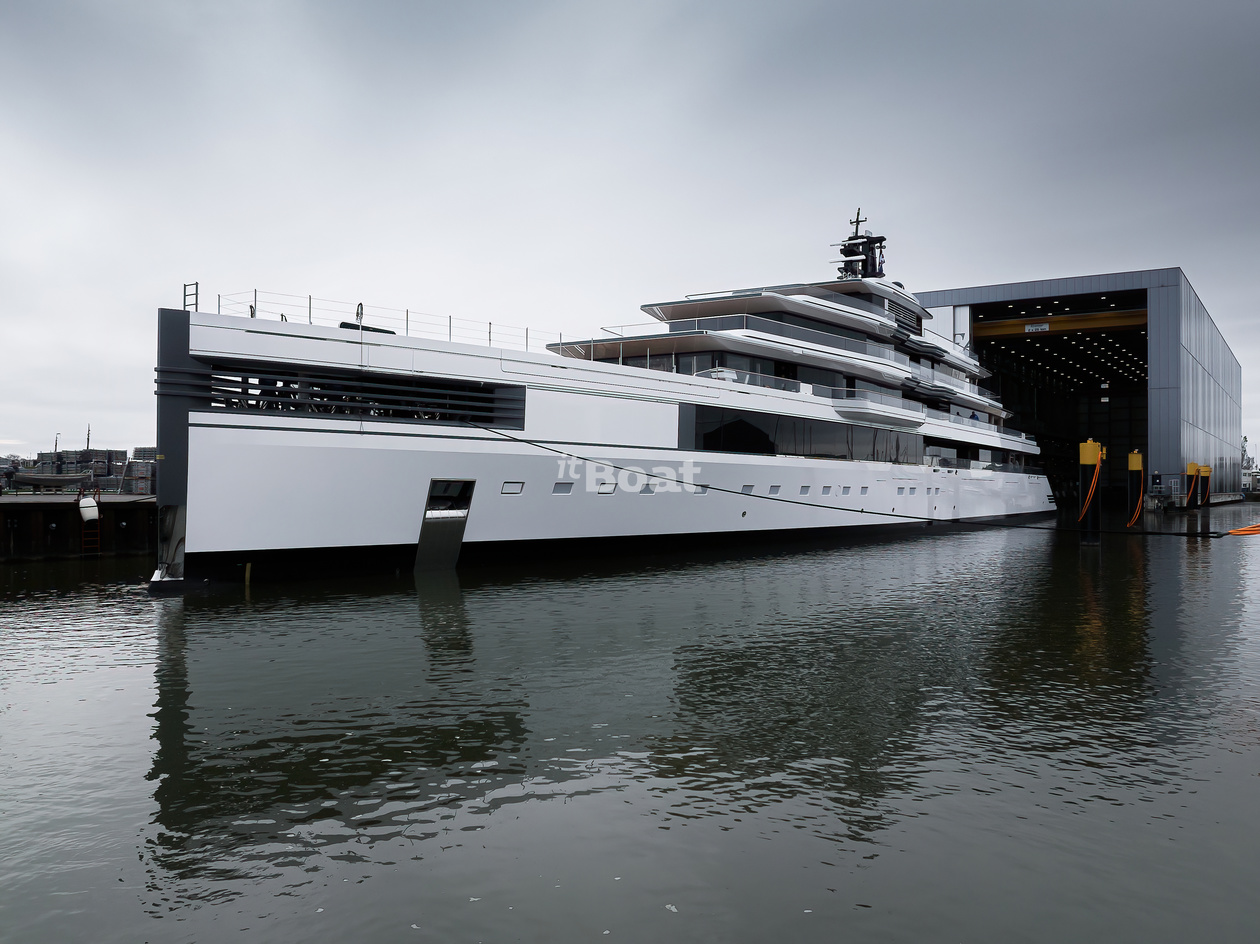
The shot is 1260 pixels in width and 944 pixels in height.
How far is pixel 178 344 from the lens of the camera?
49.7 ft

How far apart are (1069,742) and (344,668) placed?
25.1 ft

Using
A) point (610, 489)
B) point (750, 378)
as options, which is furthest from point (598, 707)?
point (750, 378)

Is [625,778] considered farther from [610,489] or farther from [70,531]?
[70,531]

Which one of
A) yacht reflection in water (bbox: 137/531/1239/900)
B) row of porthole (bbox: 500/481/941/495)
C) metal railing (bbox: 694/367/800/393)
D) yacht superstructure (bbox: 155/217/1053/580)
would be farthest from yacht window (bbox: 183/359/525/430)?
metal railing (bbox: 694/367/800/393)

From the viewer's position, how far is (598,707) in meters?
8.13

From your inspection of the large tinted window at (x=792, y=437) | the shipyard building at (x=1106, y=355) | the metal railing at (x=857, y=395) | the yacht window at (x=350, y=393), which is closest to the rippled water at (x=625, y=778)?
the yacht window at (x=350, y=393)

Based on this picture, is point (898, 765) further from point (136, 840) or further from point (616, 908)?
point (136, 840)

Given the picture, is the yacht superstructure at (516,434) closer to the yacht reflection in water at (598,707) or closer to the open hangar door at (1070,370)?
the yacht reflection in water at (598,707)

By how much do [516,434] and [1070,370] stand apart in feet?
206

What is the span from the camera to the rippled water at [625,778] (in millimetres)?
4355

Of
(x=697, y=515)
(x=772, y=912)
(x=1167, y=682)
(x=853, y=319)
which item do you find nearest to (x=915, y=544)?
(x=853, y=319)

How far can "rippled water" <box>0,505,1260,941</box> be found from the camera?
4.36 metres

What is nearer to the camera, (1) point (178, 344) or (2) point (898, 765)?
(2) point (898, 765)

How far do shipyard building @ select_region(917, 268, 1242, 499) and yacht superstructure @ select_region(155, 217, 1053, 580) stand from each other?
24.8 metres
